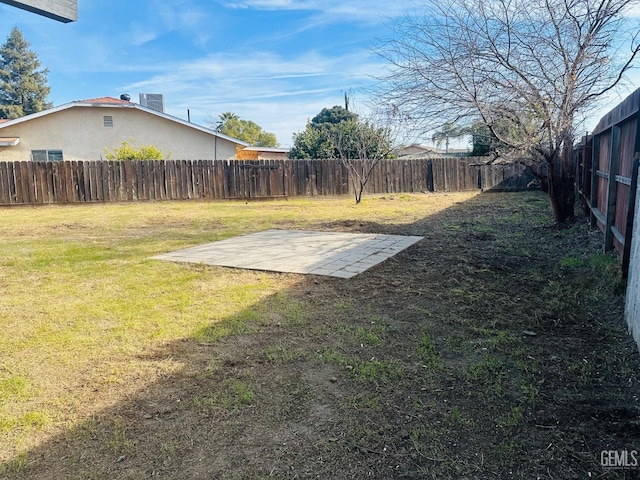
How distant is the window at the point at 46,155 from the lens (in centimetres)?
1728

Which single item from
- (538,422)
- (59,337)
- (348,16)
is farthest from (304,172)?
(538,422)

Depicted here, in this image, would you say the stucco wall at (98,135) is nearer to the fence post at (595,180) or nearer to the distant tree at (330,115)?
the distant tree at (330,115)

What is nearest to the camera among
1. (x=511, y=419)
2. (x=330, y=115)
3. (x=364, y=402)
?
(x=511, y=419)

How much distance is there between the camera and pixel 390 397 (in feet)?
7.29

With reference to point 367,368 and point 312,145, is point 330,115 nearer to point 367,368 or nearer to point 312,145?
point 312,145

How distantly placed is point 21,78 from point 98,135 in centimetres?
3495

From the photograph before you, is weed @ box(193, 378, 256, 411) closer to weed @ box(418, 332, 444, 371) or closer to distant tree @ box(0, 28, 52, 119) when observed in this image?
weed @ box(418, 332, 444, 371)

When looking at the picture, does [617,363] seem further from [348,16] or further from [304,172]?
[304,172]

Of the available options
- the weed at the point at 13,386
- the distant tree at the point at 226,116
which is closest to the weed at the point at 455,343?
the weed at the point at 13,386

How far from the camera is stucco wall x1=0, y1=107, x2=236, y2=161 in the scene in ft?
56.3

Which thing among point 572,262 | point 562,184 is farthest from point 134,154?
point 572,262

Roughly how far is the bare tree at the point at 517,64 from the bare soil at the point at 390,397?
352 centimetres

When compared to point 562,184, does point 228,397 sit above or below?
below

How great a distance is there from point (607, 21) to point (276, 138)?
52.9 meters
